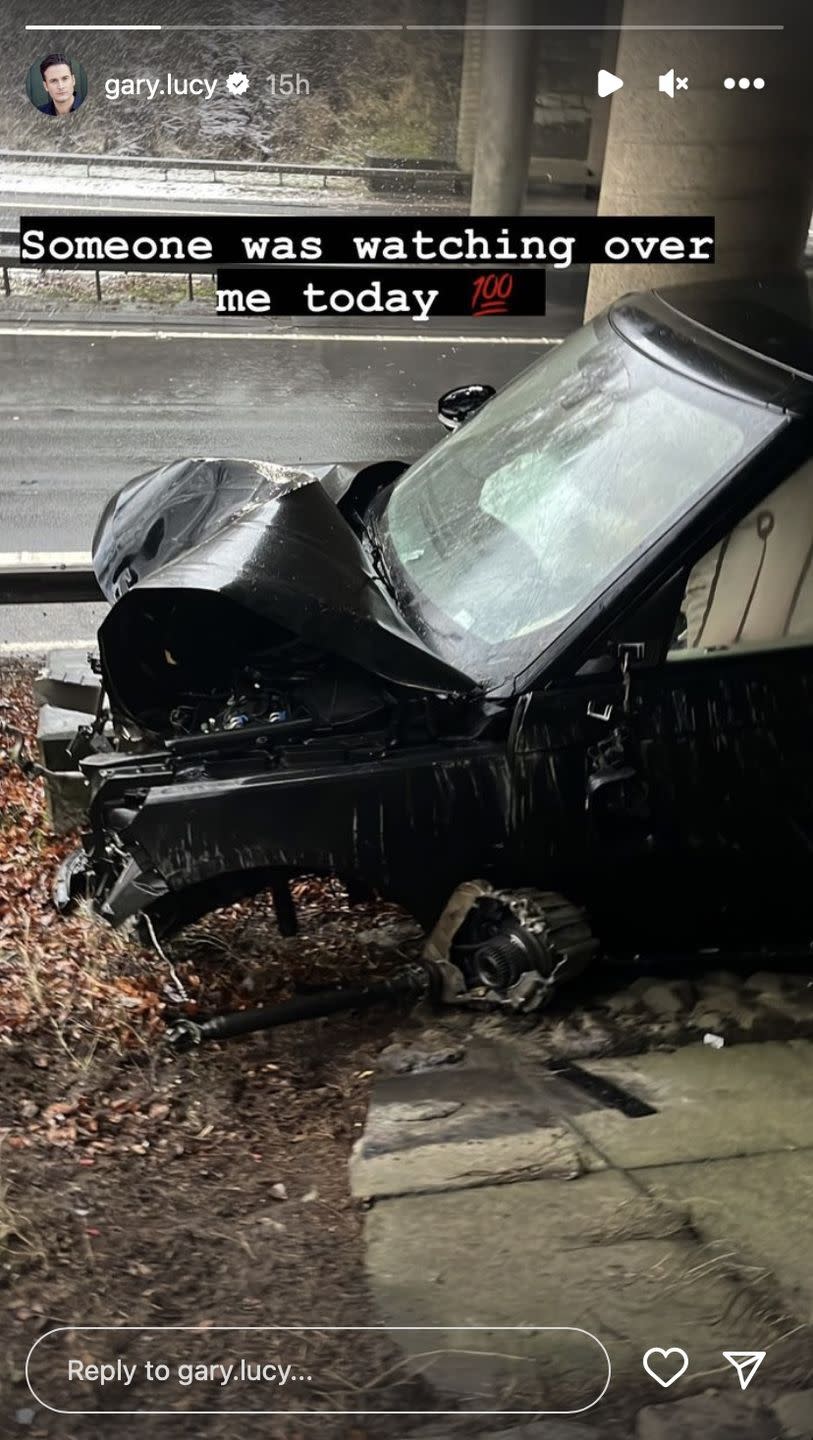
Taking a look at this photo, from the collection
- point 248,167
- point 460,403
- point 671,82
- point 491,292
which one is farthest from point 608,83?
point 460,403

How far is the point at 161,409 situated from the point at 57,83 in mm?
4868

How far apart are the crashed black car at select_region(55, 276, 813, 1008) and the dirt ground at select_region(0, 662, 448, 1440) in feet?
0.73

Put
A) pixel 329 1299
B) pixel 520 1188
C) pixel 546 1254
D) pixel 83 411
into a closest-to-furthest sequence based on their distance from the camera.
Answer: pixel 329 1299, pixel 546 1254, pixel 520 1188, pixel 83 411

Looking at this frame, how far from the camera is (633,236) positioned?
3.46 meters

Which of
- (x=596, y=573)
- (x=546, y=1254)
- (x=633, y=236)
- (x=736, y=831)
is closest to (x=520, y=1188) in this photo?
(x=546, y=1254)

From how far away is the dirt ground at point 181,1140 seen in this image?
8.00ft

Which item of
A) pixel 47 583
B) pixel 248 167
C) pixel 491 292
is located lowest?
pixel 47 583

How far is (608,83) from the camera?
3562 millimetres

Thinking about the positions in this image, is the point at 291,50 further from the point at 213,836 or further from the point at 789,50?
the point at 213,836

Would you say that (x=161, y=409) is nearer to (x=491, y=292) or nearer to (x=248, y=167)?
(x=248, y=167)

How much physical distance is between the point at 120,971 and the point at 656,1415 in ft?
5.96

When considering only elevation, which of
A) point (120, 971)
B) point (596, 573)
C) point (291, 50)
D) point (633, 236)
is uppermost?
point (291, 50)

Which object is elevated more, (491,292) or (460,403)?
(491,292)

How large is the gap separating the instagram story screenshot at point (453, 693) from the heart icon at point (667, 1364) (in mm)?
288
